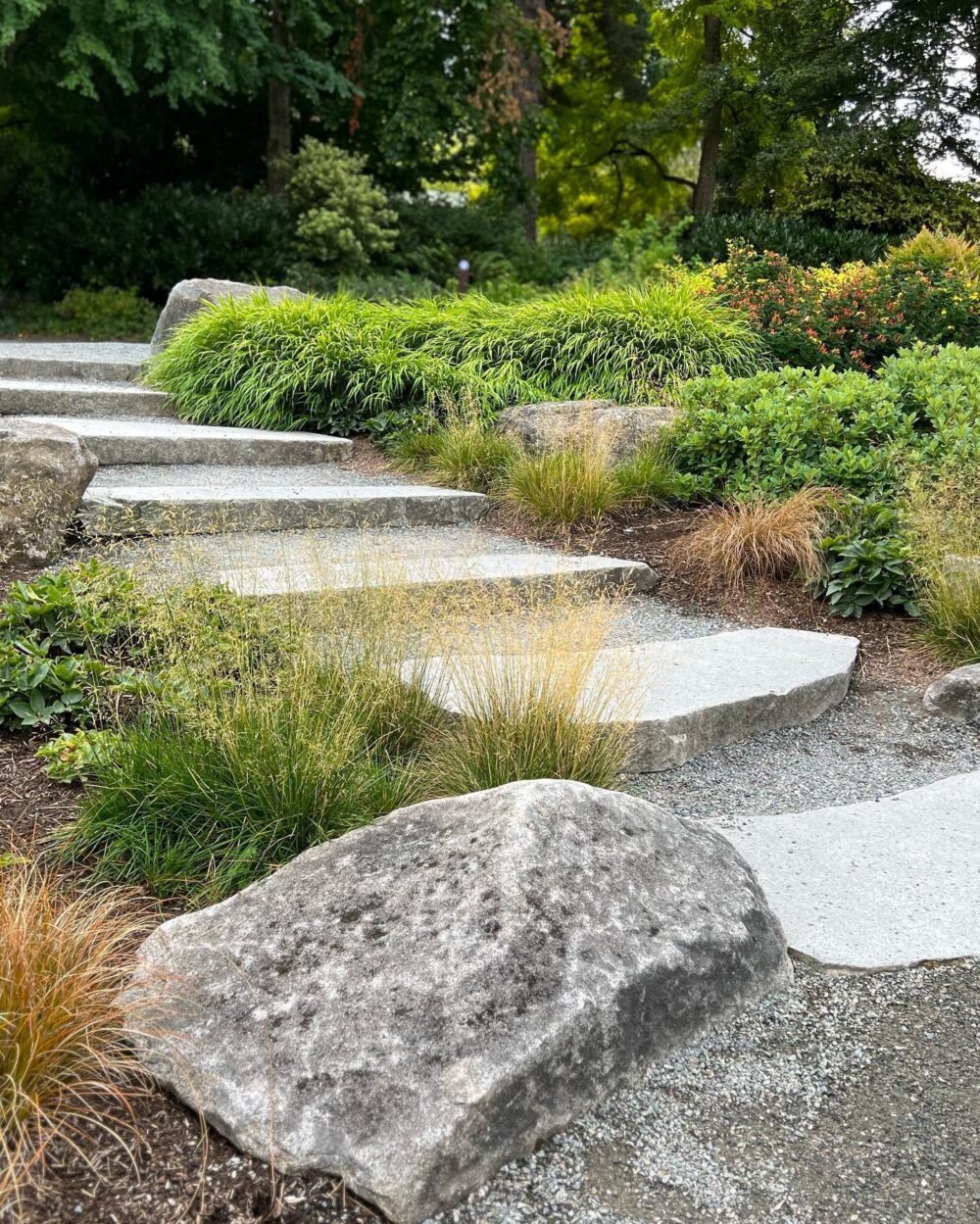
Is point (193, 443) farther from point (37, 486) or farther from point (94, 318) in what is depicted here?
point (94, 318)

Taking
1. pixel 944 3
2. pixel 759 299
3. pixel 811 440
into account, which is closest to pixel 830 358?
pixel 759 299

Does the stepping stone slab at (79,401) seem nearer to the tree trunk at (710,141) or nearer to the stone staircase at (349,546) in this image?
the stone staircase at (349,546)

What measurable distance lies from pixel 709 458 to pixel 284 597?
10.0 ft

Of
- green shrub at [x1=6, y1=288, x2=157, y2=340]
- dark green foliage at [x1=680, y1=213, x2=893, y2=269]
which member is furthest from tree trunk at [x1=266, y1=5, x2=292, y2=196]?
dark green foliage at [x1=680, y1=213, x2=893, y2=269]

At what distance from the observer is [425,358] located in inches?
275

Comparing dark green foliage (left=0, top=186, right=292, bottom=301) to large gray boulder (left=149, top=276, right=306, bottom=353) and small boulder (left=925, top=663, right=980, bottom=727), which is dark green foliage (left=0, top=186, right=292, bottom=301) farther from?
small boulder (left=925, top=663, right=980, bottom=727)

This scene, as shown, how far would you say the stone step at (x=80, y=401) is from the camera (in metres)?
6.66

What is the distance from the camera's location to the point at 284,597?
134 inches

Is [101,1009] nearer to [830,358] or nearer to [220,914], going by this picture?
[220,914]

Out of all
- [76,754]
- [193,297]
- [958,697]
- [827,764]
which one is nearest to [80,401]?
[193,297]

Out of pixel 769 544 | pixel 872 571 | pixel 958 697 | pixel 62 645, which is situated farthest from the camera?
pixel 769 544

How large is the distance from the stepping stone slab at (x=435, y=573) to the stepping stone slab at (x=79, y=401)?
11.3 ft

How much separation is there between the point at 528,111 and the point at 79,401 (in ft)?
31.2

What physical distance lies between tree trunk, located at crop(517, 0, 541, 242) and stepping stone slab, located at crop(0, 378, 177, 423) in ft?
28.8
